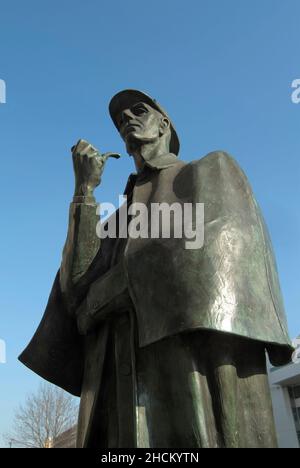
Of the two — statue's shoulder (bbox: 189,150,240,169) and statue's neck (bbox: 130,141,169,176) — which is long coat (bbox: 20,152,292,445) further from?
statue's neck (bbox: 130,141,169,176)

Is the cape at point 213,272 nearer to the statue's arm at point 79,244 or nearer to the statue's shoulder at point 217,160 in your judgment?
the statue's shoulder at point 217,160

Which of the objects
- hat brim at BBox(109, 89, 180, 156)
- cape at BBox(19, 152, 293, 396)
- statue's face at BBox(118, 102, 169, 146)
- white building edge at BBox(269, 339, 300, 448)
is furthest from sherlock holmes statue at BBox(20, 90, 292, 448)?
white building edge at BBox(269, 339, 300, 448)

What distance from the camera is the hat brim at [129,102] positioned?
3.54 metres

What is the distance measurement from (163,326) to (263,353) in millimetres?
579

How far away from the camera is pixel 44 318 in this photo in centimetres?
314

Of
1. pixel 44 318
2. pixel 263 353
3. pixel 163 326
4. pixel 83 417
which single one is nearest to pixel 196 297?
pixel 163 326

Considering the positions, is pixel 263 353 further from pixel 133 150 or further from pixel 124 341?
pixel 133 150

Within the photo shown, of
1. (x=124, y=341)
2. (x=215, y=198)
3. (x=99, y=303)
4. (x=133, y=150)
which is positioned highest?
(x=133, y=150)

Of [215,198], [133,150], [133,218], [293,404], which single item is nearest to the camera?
[215,198]

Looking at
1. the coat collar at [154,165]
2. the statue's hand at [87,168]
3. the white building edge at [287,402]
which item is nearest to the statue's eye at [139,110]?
the coat collar at [154,165]

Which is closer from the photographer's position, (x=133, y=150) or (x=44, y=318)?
(x=44, y=318)

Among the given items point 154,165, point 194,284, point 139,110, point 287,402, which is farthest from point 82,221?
point 287,402

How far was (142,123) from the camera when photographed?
11.3ft

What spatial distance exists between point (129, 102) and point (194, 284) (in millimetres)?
1894
